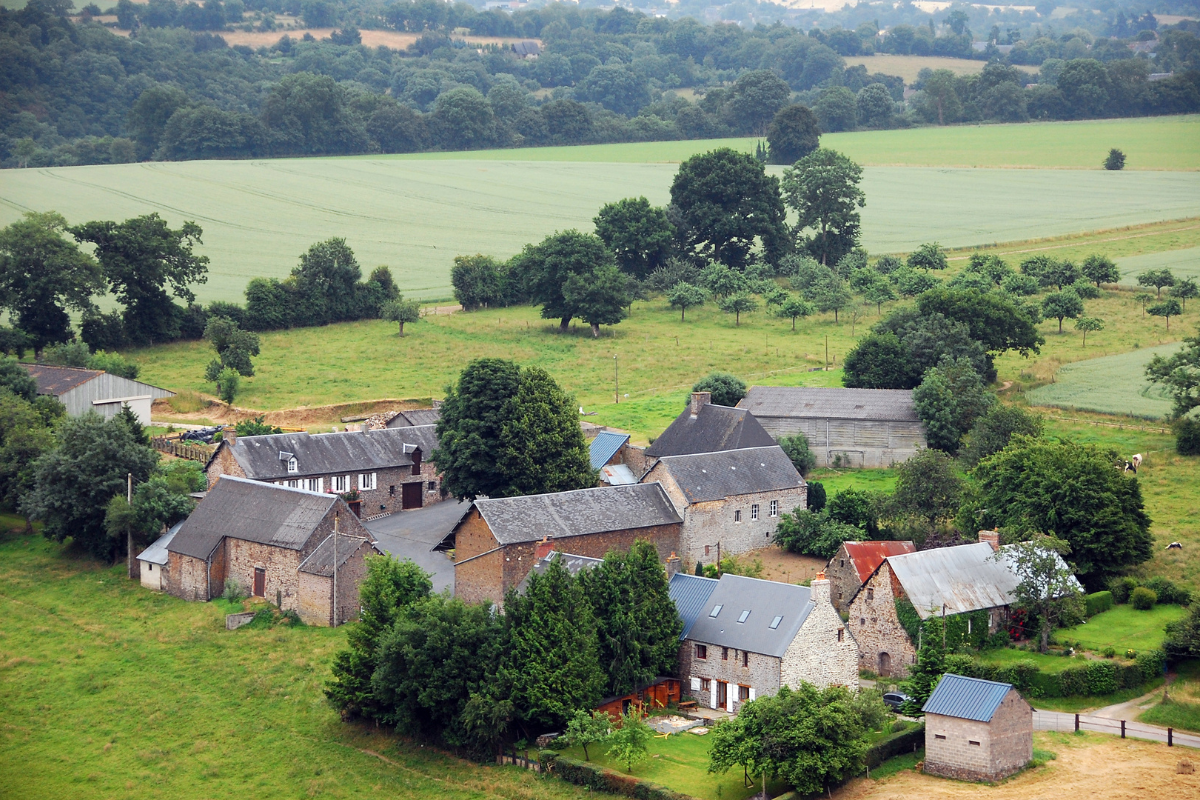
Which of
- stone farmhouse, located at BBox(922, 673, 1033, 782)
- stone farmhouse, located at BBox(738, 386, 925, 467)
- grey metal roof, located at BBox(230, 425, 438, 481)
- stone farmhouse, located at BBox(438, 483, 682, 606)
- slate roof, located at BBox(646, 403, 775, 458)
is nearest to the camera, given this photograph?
stone farmhouse, located at BBox(922, 673, 1033, 782)

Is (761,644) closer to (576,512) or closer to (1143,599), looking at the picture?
(576,512)

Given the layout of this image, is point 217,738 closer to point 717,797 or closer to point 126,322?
point 717,797

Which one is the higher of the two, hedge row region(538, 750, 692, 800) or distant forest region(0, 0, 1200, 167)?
distant forest region(0, 0, 1200, 167)

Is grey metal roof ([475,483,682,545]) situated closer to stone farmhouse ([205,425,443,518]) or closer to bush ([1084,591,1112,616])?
stone farmhouse ([205,425,443,518])

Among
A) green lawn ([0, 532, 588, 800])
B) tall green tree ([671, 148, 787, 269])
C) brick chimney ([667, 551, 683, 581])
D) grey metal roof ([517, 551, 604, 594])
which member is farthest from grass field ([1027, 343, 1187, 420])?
green lawn ([0, 532, 588, 800])

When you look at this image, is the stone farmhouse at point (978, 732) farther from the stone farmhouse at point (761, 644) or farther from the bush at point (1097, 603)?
the bush at point (1097, 603)
